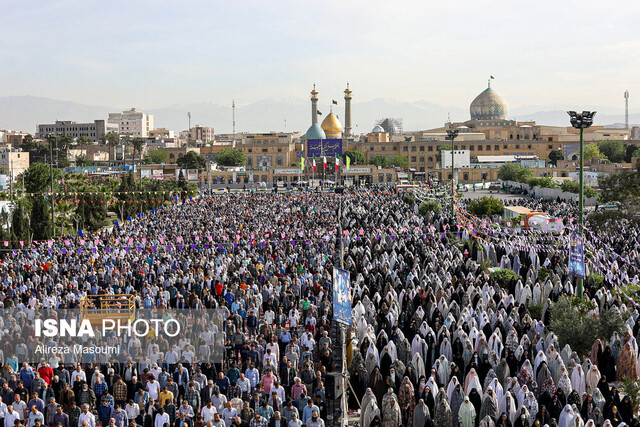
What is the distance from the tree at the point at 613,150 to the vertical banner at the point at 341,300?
286 ft

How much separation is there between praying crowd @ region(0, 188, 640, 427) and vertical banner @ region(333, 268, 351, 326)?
787 mm

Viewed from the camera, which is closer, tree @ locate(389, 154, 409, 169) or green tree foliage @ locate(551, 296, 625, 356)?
green tree foliage @ locate(551, 296, 625, 356)

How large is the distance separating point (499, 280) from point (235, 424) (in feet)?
33.1

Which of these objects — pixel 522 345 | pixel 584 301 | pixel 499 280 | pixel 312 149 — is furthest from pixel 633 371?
pixel 312 149

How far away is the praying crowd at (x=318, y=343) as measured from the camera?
9.56 m

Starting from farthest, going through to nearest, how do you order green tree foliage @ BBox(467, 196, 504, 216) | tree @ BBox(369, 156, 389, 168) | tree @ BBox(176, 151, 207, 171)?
tree @ BBox(369, 156, 389, 168) < tree @ BBox(176, 151, 207, 171) < green tree foliage @ BBox(467, 196, 504, 216)

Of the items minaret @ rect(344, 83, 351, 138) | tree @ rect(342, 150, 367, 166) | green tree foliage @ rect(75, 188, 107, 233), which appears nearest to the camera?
green tree foliage @ rect(75, 188, 107, 233)

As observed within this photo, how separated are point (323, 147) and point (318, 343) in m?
67.3

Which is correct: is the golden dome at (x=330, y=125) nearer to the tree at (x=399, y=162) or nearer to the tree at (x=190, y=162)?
the tree at (x=399, y=162)

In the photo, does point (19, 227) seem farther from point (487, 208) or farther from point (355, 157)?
point (355, 157)

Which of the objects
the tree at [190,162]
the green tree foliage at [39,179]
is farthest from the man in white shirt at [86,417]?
the tree at [190,162]

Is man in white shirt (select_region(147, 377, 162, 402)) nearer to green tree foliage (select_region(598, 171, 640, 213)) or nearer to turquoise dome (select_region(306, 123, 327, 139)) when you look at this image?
green tree foliage (select_region(598, 171, 640, 213))

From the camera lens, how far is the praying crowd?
956 cm

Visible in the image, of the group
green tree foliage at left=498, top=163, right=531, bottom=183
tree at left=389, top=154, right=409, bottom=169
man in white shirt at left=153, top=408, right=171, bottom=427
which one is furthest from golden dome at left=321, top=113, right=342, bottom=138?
man in white shirt at left=153, top=408, right=171, bottom=427
